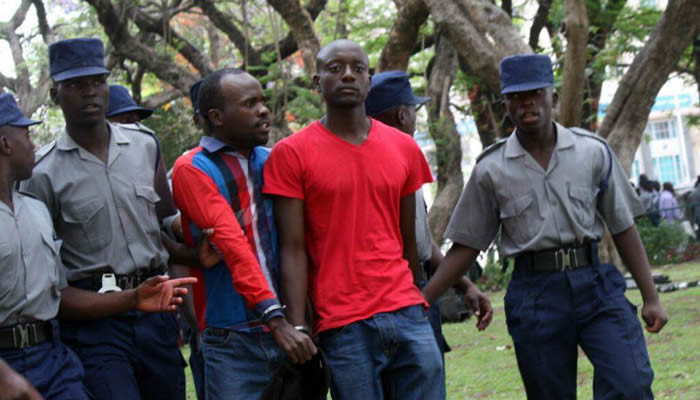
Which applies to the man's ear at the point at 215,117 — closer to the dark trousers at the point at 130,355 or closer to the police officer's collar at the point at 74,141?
the police officer's collar at the point at 74,141

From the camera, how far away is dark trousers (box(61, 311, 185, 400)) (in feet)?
16.6

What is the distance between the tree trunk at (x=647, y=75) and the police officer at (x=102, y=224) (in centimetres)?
866

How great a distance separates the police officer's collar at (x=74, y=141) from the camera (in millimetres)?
5305

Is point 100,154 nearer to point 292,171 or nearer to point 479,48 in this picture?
point 292,171

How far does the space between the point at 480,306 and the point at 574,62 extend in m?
6.51

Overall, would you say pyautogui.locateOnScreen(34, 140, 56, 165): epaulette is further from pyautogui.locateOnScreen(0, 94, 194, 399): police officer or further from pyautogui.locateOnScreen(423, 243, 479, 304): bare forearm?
pyautogui.locateOnScreen(423, 243, 479, 304): bare forearm

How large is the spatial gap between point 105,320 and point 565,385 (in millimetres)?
2336

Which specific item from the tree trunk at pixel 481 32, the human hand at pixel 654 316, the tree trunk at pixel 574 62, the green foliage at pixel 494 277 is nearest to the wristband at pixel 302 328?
the human hand at pixel 654 316

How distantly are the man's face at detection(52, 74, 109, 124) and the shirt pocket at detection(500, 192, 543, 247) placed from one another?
2.15m

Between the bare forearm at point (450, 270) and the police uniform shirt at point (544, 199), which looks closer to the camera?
the police uniform shirt at point (544, 199)

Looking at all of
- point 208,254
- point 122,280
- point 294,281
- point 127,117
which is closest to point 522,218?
point 294,281

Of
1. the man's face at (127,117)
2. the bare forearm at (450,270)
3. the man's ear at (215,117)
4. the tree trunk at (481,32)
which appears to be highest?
the tree trunk at (481,32)

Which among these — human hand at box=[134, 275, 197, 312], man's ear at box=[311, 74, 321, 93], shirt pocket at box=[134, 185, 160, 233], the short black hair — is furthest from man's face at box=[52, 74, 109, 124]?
man's ear at box=[311, 74, 321, 93]

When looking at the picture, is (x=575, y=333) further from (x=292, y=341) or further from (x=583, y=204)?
(x=292, y=341)
